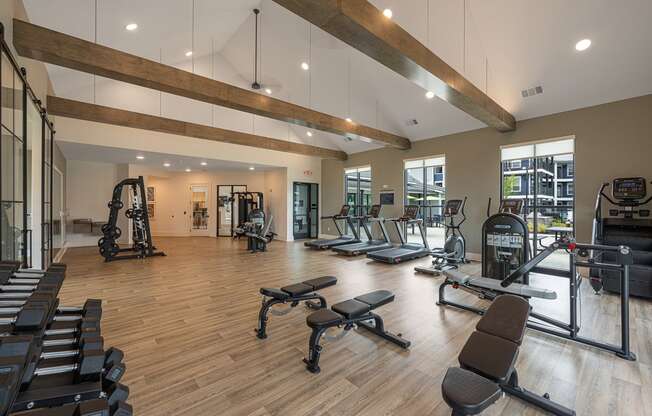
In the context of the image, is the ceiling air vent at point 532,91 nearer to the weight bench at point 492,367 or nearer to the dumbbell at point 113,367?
the weight bench at point 492,367

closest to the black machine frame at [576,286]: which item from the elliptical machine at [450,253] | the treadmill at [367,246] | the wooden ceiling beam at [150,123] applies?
the elliptical machine at [450,253]

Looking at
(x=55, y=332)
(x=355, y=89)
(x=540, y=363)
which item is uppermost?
(x=355, y=89)

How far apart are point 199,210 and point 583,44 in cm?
1262

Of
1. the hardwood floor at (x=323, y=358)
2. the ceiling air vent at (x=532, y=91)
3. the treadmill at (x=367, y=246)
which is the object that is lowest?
the hardwood floor at (x=323, y=358)

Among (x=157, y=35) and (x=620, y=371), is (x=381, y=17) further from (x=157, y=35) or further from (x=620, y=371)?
(x=157, y=35)

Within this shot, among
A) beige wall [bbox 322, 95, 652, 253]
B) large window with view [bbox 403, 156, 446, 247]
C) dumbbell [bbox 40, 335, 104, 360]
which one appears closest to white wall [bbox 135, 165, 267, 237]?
large window with view [bbox 403, 156, 446, 247]

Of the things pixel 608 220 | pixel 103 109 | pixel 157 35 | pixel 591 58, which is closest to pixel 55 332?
pixel 157 35

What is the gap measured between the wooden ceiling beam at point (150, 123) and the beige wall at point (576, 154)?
13.9 feet

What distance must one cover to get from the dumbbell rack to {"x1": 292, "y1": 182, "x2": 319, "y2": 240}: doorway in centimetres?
1002

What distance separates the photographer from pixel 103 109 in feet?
20.0

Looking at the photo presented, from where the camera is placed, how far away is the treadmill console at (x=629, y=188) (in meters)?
4.55

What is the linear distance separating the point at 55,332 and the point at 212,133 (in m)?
7.02

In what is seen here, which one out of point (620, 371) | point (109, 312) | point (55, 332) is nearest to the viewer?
point (55, 332)

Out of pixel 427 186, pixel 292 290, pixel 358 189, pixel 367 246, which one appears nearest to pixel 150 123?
pixel 292 290
